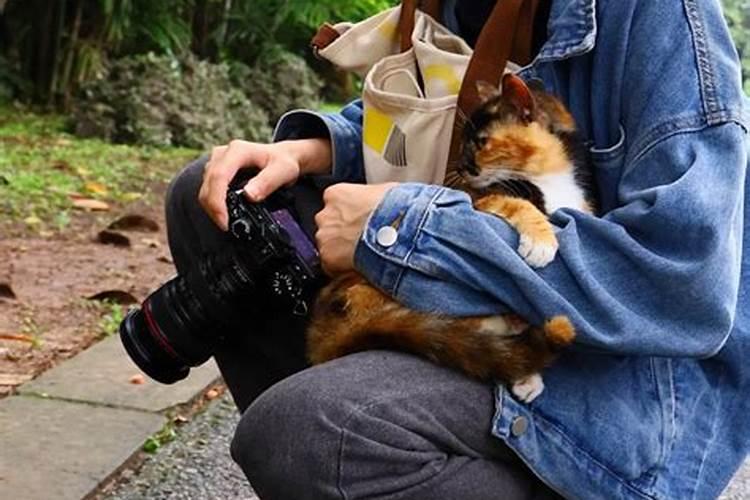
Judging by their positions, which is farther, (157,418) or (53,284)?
(53,284)

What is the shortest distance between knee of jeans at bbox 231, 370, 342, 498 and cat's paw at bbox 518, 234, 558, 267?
29cm


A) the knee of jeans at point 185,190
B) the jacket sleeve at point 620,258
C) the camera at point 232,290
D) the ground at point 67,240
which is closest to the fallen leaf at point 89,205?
the ground at point 67,240

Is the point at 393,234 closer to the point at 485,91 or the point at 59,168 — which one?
the point at 485,91

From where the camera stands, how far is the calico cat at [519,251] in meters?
1.58

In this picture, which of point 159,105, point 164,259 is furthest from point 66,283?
point 159,105

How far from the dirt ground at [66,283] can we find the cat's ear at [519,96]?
4.94 ft

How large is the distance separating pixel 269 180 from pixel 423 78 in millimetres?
299

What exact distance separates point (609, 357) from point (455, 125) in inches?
15.6

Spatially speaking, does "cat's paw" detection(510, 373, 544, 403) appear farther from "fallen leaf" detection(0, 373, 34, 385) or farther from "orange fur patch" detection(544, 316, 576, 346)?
"fallen leaf" detection(0, 373, 34, 385)

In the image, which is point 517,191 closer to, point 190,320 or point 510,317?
point 510,317

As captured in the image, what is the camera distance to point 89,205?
4.61 metres

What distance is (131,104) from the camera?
6504 mm

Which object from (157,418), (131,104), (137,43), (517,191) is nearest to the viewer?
(517,191)

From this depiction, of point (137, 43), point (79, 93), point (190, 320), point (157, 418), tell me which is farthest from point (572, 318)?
point (137, 43)
